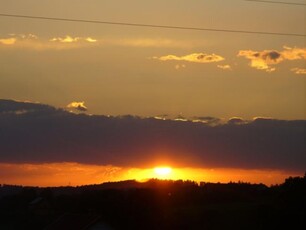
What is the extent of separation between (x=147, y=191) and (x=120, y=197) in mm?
5490

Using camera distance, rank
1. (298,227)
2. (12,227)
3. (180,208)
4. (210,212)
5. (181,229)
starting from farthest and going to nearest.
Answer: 1. (12,227)
2. (180,208)
3. (210,212)
4. (181,229)
5. (298,227)

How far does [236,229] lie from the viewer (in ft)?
224

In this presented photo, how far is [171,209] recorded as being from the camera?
245 feet

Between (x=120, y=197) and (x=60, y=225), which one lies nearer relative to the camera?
(x=60, y=225)

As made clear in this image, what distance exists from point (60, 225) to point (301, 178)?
23.0m

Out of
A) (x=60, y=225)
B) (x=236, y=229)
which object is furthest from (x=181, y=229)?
(x=60, y=225)

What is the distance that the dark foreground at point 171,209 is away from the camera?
65.4 m

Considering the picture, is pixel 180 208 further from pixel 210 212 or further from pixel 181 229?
pixel 181 229

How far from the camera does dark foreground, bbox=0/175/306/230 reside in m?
65.4

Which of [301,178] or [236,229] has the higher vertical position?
[301,178]

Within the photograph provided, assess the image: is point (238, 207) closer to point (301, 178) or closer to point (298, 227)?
point (301, 178)

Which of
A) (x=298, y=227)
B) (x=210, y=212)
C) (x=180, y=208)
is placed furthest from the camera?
(x=180, y=208)

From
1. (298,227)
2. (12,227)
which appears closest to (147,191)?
(12,227)

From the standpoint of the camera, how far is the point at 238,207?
253ft
